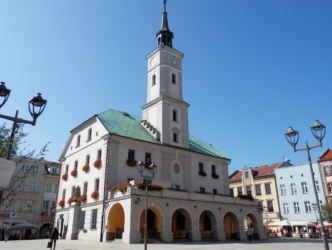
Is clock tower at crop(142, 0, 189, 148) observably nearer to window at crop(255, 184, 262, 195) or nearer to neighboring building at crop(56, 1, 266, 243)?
neighboring building at crop(56, 1, 266, 243)

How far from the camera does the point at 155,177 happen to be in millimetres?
34062

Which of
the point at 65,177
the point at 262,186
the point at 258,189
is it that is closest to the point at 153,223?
the point at 65,177

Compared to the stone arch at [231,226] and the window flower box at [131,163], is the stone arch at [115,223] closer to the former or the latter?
the window flower box at [131,163]

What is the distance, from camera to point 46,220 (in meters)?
55.2

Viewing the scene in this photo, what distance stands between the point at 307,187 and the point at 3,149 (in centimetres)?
5299

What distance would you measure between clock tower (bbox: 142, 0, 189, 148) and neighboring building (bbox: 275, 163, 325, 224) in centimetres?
2600

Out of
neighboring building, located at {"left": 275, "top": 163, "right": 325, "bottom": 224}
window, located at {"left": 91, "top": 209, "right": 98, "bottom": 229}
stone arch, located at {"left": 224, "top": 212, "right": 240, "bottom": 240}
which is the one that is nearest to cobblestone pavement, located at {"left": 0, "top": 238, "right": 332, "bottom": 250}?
window, located at {"left": 91, "top": 209, "right": 98, "bottom": 229}

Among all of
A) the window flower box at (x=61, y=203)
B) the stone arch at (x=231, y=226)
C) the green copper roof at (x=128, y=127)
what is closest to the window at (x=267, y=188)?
the green copper roof at (x=128, y=127)

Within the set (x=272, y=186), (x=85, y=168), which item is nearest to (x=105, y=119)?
(x=85, y=168)

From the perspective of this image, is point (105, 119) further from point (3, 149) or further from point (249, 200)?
point (3, 149)

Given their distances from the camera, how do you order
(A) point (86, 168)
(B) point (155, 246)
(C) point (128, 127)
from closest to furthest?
(B) point (155, 246)
(A) point (86, 168)
(C) point (128, 127)

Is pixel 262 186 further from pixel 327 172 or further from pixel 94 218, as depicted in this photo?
pixel 94 218

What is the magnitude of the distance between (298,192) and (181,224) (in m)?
29.1

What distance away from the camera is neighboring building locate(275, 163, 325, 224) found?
4994 cm
